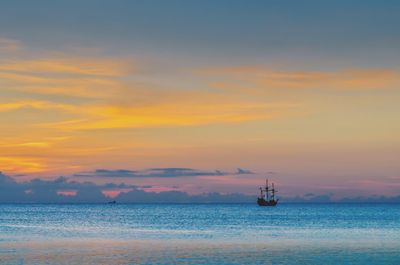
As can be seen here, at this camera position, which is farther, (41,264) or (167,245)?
(167,245)

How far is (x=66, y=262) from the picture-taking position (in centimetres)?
5038

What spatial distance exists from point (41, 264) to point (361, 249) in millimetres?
29290

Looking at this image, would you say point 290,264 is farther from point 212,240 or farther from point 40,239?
point 40,239

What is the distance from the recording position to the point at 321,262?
2007 inches

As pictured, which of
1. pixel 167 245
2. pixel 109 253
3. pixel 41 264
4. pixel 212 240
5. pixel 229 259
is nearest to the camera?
pixel 41 264

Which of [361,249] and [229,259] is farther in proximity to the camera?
[361,249]

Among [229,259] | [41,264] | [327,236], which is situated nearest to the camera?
[41,264]

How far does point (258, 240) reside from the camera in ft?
238

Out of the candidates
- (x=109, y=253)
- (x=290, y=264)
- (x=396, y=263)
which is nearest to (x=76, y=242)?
(x=109, y=253)

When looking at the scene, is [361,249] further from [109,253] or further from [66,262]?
[66,262]

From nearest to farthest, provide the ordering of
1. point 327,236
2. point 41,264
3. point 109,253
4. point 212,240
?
point 41,264
point 109,253
point 212,240
point 327,236

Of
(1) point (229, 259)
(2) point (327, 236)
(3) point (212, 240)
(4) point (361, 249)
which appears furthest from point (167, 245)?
(2) point (327, 236)

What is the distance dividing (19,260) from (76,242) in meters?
18.6

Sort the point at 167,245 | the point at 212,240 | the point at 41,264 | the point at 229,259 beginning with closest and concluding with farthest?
the point at 41,264
the point at 229,259
the point at 167,245
the point at 212,240
